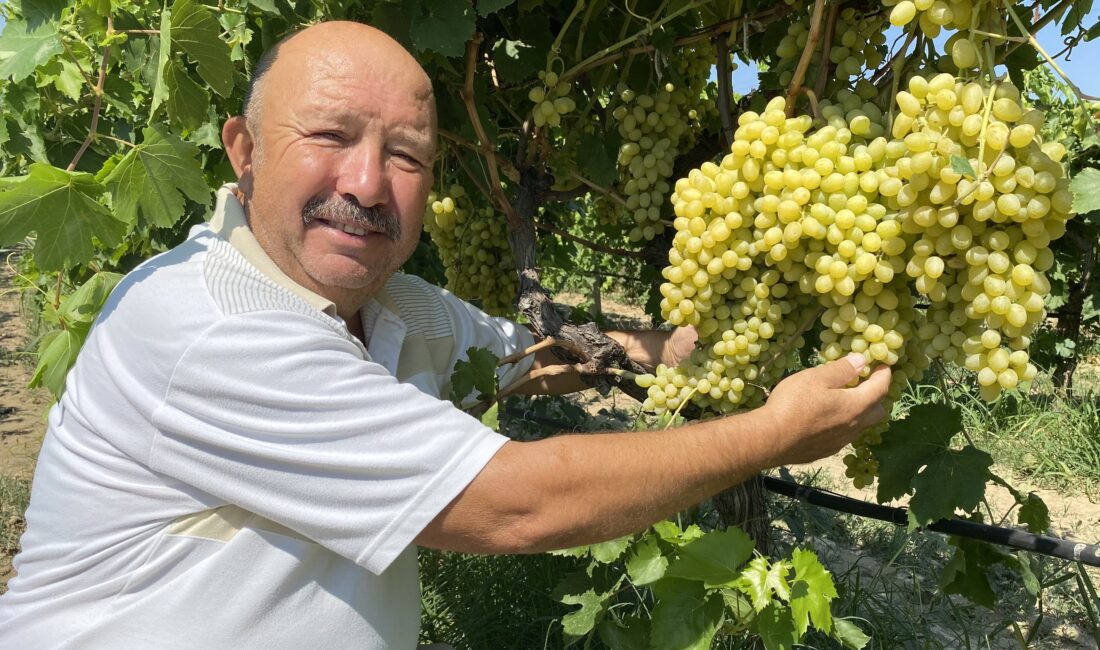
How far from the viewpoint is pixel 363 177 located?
5.99ft

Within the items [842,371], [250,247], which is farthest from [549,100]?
[842,371]

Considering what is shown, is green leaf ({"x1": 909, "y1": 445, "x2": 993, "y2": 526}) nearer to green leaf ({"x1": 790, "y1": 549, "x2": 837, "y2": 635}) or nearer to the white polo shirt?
green leaf ({"x1": 790, "y1": 549, "x2": 837, "y2": 635})

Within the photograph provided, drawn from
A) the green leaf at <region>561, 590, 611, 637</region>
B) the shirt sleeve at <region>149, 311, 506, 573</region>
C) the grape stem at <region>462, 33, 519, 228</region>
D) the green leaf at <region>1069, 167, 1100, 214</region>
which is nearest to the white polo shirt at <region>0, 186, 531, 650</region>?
the shirt sleeve at <region>149, 311, 506, 573</region>

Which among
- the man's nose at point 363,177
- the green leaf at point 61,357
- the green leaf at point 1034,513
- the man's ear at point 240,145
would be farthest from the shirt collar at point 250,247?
the green leaf at point 1034,513

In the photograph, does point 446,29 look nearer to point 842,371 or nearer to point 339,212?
point 339,212

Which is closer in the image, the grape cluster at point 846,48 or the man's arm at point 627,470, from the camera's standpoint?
the man's arm at point 627,470

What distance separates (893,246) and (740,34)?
35.0 inches

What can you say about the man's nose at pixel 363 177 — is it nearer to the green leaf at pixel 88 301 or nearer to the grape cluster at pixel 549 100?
the grape cluster at pixel 549 100

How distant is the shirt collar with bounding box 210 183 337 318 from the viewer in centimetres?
184

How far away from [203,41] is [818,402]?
146cm

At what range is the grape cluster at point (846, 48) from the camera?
66.4 inches

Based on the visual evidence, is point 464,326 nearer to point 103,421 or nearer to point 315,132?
point 315,132

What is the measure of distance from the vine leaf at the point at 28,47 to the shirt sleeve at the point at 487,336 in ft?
3.52

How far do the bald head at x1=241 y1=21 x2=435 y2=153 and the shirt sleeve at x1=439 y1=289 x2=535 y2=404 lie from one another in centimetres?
66
